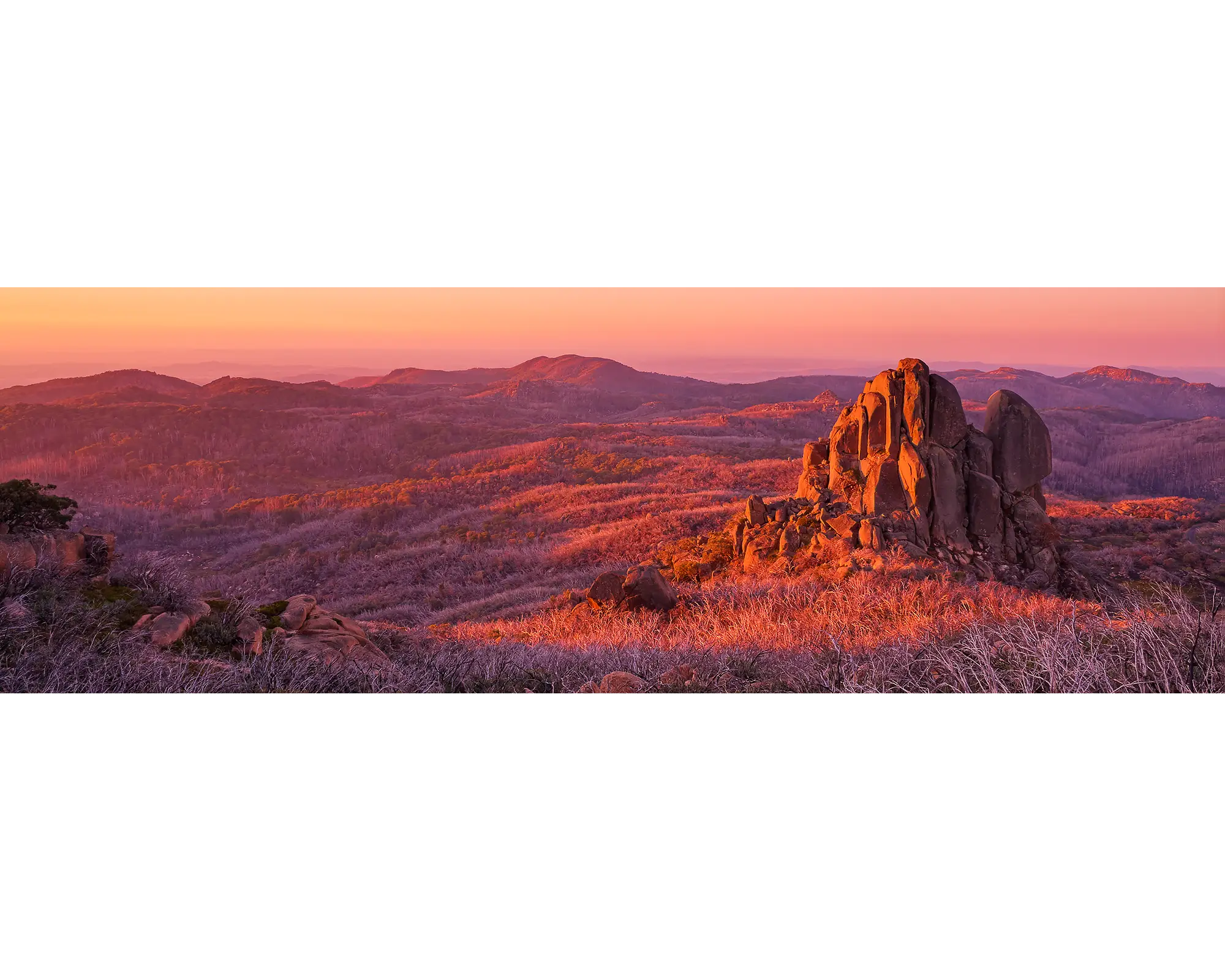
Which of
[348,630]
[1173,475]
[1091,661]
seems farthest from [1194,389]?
[348,630]

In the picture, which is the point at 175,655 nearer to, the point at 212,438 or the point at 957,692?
the point at 212,438

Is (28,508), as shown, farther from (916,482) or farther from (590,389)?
(916,482)

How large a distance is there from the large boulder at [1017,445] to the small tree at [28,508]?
10.5 meters

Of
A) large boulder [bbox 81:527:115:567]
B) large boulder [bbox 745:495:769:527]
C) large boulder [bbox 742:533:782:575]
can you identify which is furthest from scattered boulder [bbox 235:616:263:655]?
large boulder [bbox 745:495:769:527]

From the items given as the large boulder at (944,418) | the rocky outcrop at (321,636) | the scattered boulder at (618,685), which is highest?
the large boulder at (944,418)

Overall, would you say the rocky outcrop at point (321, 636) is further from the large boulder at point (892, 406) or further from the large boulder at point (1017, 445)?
the large boulder at point (1017, 445)

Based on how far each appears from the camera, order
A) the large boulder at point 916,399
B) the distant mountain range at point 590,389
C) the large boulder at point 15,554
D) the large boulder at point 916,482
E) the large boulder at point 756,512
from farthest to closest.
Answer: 1. the distant mountain range at point 590,389
2. the large boulder at point 756,512
3. the large boulder at point 916,399
4. the large boulder at point 916,482
5. the large boulder at point 15,554

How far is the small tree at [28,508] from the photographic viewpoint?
27.7 ft

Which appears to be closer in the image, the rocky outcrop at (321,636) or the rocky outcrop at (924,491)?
the rocky outcrop at (321,636)

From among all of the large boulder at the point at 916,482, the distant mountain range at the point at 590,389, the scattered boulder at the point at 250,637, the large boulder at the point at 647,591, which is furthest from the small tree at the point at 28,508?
the large boulder at the point at 916,482

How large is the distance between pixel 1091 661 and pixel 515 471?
23.1 feet

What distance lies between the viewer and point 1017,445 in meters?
10.0

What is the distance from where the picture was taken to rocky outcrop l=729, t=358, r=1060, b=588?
31.4ft

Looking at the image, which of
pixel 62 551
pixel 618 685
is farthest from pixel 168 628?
pixel 618 685
